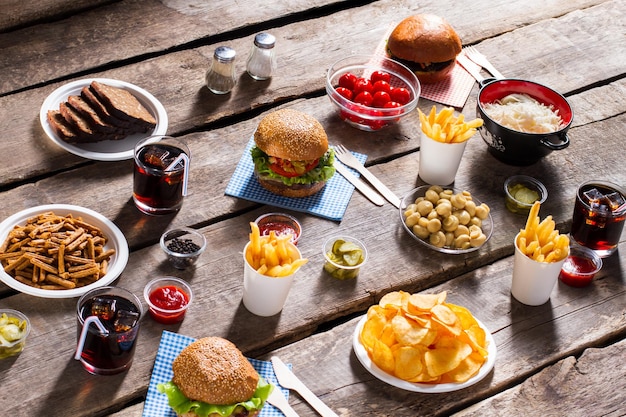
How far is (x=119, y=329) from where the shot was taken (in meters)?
2.32

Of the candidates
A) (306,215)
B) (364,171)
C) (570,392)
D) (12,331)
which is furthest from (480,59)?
(12,331)

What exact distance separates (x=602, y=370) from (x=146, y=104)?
1.84 m

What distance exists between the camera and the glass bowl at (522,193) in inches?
124

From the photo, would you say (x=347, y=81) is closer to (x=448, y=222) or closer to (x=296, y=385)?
(x=448, y=222)

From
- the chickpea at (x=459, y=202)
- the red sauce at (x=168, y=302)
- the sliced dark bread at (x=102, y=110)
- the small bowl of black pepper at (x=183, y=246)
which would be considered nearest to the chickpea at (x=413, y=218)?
the chickpea at (x=459, y=202)

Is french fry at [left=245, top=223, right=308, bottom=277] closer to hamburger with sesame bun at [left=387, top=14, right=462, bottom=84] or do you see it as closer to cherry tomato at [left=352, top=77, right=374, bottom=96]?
cherry tomato at [left=352, top=77, right=374, bottom=96]

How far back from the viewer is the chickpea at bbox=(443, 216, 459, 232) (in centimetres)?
294

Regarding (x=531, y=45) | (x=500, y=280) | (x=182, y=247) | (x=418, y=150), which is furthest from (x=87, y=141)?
(x=531, y=45)

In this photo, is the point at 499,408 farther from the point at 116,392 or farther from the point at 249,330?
the point at 116,392

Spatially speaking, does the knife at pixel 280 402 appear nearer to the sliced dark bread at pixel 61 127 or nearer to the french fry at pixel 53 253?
the french fry at pixel 53 253

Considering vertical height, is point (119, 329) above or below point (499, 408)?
above

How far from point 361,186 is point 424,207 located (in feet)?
0.96

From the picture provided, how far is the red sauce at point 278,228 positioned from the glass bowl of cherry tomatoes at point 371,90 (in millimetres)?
639

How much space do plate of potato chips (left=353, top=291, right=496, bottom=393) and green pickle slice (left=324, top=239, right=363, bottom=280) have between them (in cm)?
24
